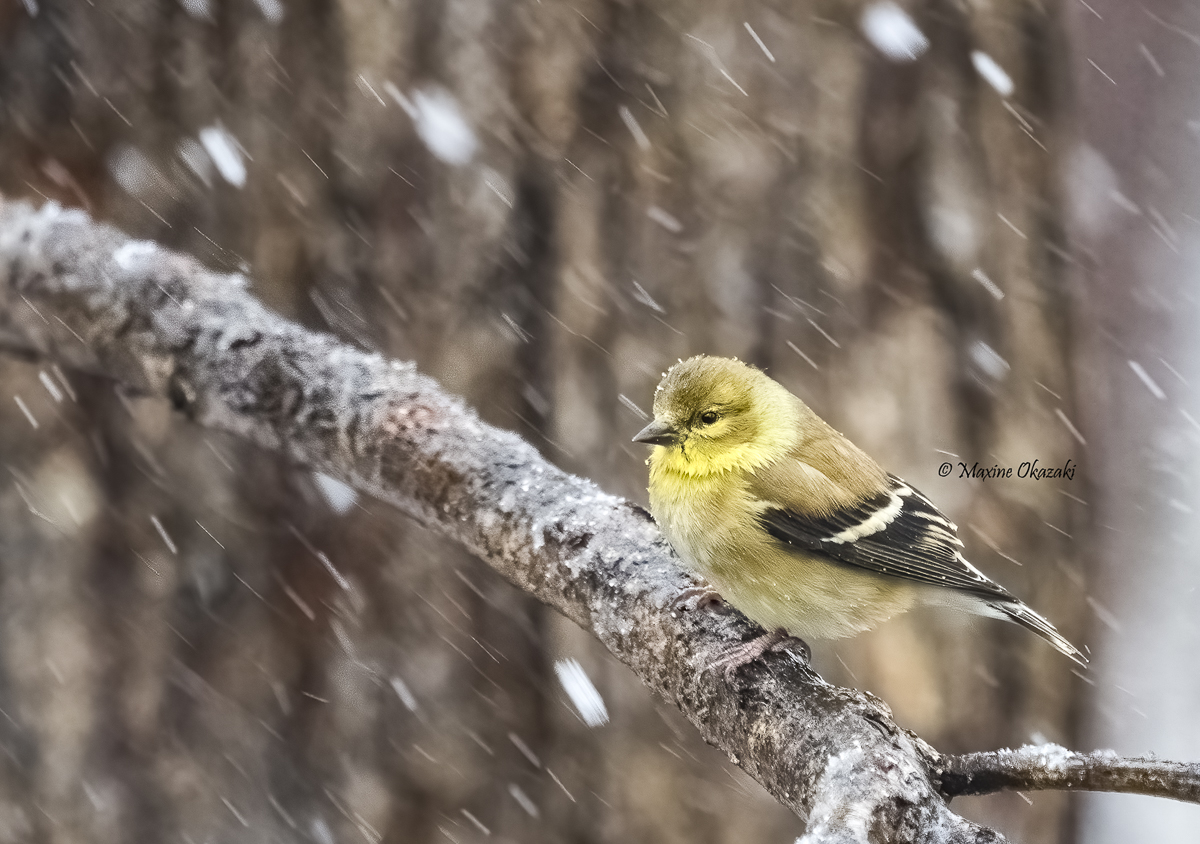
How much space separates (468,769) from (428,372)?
27.2 inches

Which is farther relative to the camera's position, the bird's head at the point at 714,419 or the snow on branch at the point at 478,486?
the bird's head at the point at 714,419

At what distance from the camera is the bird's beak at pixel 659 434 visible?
1053mm

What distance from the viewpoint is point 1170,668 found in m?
1.73

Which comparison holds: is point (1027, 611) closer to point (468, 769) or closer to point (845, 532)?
point (845, 532)

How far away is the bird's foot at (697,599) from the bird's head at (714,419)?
0.48 ft

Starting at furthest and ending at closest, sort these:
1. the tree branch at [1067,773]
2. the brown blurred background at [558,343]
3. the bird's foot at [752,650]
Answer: the brown blurred background at [558,343] → the bird's foot at [752,650] → the tree branch at [1067,773]

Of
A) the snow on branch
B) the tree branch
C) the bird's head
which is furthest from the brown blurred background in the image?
the tree branch

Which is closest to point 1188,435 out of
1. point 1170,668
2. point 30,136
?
point 1170,668

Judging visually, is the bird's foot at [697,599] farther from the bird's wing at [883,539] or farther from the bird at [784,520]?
the bird's wing at [883,539]

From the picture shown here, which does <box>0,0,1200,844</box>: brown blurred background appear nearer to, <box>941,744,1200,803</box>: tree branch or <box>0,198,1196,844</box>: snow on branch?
<box>0,198,1196,844</box>: snow on branch

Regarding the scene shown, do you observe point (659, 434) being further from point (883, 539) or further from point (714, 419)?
point (883, 539)

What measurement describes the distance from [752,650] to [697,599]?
0.13 meters

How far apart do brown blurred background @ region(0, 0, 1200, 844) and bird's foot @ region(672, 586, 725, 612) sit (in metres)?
0.42

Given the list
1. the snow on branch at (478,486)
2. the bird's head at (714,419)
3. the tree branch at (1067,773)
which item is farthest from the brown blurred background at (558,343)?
the tree branch at (1067,773)
